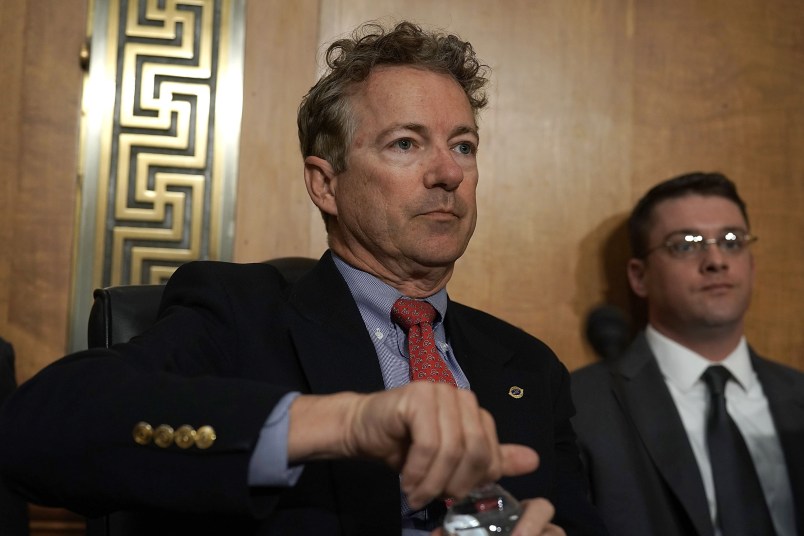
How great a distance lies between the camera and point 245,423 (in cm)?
101

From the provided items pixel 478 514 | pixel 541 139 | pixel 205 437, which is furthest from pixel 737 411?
pixel 205 437

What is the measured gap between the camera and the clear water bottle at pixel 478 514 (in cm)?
97

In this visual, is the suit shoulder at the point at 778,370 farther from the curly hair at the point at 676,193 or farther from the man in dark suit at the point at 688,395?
the curly hair at the point at 676,193

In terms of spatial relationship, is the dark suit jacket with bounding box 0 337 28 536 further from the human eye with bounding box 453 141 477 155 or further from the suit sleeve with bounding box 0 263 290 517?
the human eye with bounding box 453 141 477 155

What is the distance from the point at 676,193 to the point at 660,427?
61 centimetres

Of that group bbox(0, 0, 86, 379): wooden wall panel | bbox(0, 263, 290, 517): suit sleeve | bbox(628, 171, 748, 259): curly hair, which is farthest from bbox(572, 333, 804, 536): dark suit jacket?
bbox(0, 263, 290, 517): suit sleeve

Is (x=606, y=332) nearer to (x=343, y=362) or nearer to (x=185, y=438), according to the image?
(x=343, y=362)

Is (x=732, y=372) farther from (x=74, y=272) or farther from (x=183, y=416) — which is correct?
(x=183, y=416)

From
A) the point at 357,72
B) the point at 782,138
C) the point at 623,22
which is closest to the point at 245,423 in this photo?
the point at 357,72

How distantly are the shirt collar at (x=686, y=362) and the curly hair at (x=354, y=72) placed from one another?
999mm

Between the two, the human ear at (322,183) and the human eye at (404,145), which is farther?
the human ear at (322,183)

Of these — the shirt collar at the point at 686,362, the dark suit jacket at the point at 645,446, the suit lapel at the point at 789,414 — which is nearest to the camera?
the dark suit jacket at the point at 645,446

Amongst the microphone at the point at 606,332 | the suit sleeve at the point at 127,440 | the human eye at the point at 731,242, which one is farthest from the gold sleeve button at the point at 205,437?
the human eye at the point at 731,242

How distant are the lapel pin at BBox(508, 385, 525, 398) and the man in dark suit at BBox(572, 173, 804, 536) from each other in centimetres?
70
